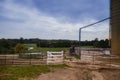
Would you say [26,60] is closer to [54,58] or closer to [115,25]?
[54,58]

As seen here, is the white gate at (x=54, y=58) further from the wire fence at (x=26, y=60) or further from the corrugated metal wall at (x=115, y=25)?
the corrugated metal wall at (x=115, y=25)

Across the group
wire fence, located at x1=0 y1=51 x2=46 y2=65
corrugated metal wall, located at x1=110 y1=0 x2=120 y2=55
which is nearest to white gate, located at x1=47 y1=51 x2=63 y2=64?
wire fence, located at x1=0 y1=51 x2=46 y2=65

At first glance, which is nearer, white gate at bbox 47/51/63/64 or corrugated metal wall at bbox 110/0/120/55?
white gate at bbox 47/51/63/64

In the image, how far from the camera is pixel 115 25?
99.6ft

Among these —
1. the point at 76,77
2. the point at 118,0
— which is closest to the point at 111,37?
the point at 118,0

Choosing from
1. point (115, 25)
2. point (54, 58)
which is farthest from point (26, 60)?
point (115, 25)

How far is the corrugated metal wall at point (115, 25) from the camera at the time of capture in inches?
1165

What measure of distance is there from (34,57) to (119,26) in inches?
487

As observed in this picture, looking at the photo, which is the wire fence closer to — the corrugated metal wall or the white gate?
the white gate

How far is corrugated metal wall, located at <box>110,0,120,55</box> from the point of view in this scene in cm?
2959

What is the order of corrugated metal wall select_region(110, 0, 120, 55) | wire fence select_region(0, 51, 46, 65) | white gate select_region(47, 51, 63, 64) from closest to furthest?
white gate select_region(47, 51, 63, 64) < wire fence select_region(0, 51, 46, 65) < corrugated metal wall select_region(110, 0, 120, 55)

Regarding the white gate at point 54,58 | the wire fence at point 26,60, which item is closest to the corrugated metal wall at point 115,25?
the white gate at point 54,58

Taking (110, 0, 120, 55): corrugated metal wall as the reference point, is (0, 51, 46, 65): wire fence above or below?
below

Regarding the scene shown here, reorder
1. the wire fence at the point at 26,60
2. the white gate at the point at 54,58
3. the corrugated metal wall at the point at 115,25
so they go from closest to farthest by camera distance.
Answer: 1. the white gate at the point at 54,58
2. the wire fence at the point at 26,60
3. the corrugated metal wall at the point at 115,25
